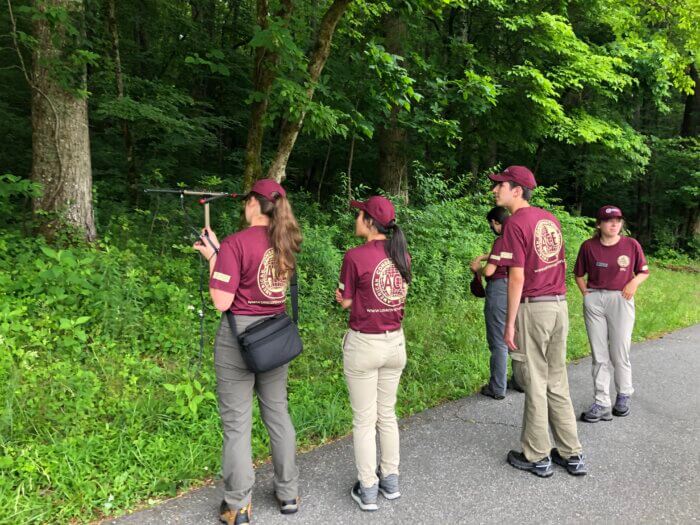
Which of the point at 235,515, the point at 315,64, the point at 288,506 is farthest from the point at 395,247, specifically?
the point at 315,64

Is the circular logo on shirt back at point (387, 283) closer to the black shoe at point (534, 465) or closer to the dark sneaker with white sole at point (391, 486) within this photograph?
the dark sneaker with white sole at point (391, 486)

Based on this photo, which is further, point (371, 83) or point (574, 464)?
point (371, 83)

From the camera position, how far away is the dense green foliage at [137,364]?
305 cm

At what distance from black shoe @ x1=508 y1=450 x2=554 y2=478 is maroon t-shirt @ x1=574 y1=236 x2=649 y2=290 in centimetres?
189

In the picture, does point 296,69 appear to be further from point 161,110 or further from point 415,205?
point 415,205

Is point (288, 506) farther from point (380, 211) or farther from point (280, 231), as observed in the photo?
point (380, 211)

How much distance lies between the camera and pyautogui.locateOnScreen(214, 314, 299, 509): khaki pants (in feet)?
9.09

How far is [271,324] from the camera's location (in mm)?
2822

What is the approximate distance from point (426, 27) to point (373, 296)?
11885 millimetres

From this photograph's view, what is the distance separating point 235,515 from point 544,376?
229 cm

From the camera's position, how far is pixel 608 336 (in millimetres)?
4598

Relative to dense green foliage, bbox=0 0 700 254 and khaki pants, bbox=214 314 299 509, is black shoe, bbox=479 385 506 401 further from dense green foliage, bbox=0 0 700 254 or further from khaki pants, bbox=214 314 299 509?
dense green foliage, bbox=0 0 700 254

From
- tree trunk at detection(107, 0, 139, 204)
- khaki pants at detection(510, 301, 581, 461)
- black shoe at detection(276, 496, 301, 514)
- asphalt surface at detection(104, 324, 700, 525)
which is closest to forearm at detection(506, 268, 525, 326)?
khaki pants at detection(510, 301, 581, 461)

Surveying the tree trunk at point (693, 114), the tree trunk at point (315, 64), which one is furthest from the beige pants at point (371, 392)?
the tree trunk at point (693, 114)
